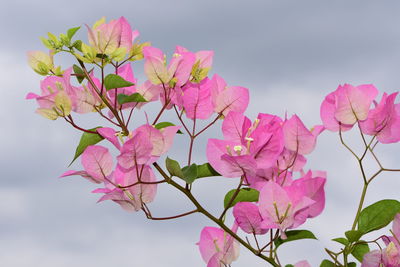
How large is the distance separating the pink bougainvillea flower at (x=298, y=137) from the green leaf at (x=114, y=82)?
0.31 meters

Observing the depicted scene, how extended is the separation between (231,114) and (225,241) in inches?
12.8

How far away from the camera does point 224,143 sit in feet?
3.29

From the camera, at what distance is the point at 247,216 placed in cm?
104

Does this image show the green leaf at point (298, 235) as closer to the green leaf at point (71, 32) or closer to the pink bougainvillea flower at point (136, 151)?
the pink bougainvillea flower at point (136, 151)

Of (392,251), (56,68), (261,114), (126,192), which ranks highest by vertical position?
(56,68)

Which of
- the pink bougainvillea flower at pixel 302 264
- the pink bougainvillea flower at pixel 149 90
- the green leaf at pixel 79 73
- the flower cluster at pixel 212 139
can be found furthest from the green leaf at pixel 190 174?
the pink bougainvillea flower at pixel 302 264

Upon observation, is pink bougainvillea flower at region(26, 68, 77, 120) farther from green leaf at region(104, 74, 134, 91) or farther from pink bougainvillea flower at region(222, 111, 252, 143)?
pink bougainvillea flower at region(222, 111, 252, 143)

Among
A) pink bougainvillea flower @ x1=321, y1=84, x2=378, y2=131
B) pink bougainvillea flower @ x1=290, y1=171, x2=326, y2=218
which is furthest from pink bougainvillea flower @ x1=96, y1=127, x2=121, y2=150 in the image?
pink bougainvillea flower @ x1=321, y1=84, x2=378, y2=131

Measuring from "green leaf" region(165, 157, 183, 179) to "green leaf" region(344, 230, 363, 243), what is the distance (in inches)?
14.1

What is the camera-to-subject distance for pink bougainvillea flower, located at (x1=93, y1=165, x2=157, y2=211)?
3.46ft

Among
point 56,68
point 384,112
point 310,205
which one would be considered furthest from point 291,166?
point 56,68

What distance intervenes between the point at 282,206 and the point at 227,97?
251 millimetres

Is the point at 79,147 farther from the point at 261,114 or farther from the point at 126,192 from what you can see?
the point at 261,114

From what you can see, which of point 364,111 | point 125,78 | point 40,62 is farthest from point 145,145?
point 364,111
